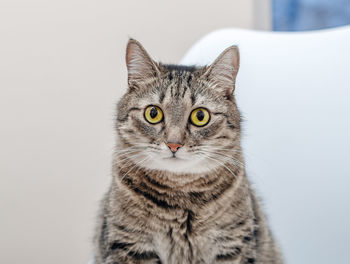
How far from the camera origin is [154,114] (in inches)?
41.9

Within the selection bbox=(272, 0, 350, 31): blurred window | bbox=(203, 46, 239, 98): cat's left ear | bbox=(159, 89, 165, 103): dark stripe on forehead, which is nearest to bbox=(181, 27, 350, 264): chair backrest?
bbox=(203, 46, 239, 98): cat's left ear

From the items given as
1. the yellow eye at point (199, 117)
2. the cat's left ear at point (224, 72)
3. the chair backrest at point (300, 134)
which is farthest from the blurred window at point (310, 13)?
the yellow eye at point (199, 117)

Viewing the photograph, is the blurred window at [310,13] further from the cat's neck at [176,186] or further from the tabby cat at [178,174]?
the cat's neck at [176,186]

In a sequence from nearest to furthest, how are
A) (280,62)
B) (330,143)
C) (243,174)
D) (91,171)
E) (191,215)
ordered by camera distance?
(191,215) → (243,174) → (330,143) → (280,62) → (91,171)

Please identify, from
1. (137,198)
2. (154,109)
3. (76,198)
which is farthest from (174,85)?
(76,198)

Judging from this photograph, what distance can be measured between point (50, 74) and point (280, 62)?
0.97 metres

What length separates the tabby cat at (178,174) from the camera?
104cm

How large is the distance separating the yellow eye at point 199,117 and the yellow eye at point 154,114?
8 centimetres

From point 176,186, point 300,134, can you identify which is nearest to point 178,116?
point 176,186

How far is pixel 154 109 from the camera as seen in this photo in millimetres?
1069

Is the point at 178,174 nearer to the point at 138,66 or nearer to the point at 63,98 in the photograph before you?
the point at 138,66

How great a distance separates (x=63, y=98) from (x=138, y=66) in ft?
2.81

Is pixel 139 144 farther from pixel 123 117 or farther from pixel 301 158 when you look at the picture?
pixel 301 158

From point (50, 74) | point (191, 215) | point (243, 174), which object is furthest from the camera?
point (50, 74)
